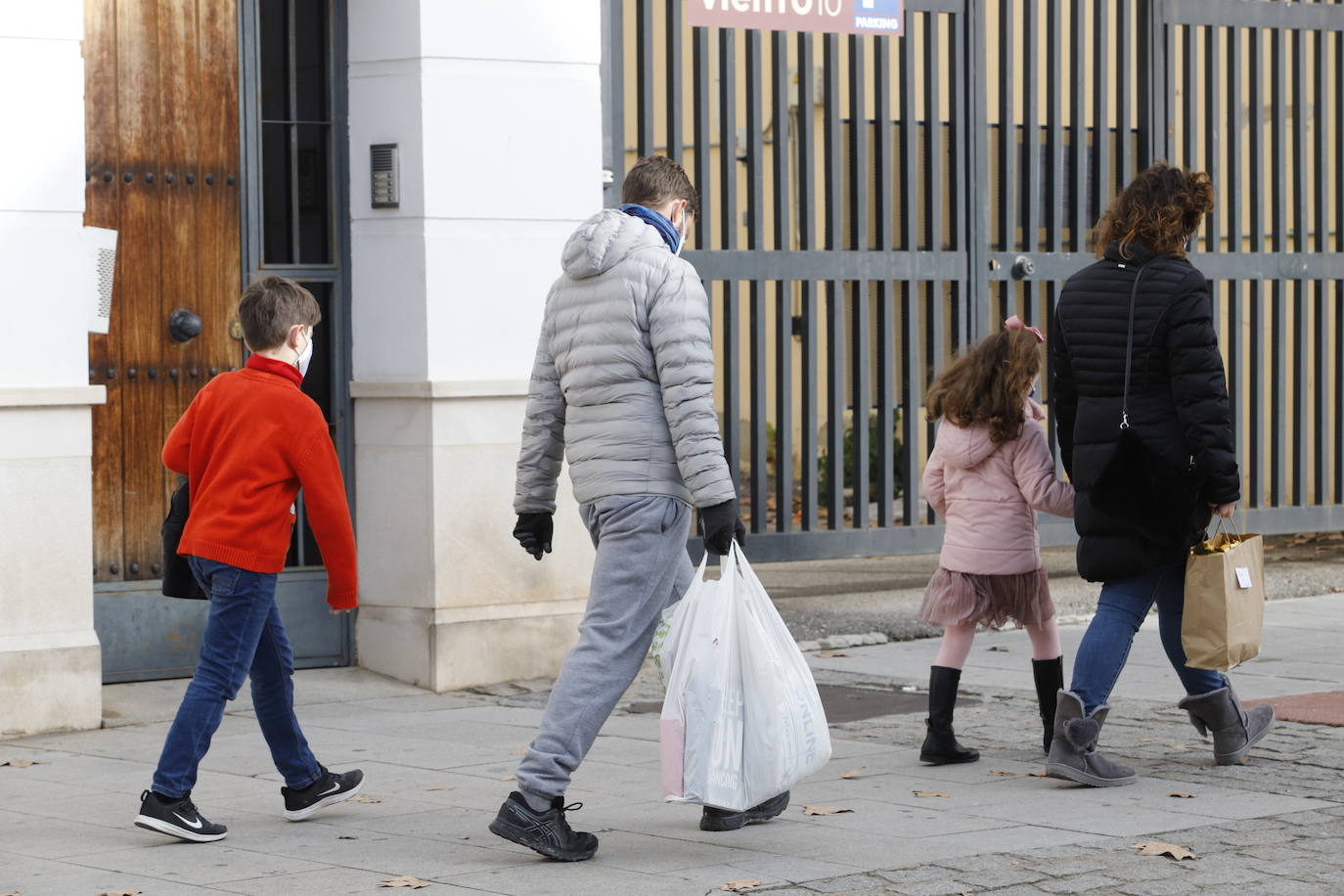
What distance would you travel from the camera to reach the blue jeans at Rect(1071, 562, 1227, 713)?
20.0 ft

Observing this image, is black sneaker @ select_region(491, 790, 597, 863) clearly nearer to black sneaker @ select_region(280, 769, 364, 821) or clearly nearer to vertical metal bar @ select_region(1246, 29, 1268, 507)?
black sneaker @ select_region(280, 769, 364, 821)

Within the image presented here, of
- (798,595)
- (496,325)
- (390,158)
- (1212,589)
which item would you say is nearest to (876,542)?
(798,595)

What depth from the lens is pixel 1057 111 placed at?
33.6ft

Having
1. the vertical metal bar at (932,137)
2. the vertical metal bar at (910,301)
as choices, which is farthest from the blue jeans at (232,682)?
the vertical metal bar at (932,137)

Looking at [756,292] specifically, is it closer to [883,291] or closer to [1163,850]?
[883,291]

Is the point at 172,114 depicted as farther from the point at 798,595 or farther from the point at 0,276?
the point at 798,595

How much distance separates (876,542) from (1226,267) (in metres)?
2.60

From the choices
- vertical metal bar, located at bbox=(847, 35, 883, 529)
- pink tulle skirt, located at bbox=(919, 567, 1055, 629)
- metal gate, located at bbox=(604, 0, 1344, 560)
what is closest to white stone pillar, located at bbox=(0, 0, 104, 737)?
metal gate, located at bbox=(604, 0, 1344, 560)

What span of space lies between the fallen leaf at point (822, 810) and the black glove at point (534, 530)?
1.04 metres

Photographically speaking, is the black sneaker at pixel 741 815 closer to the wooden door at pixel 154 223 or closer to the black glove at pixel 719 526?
the black glove at pixel 719 526

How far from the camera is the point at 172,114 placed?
26.4 feet

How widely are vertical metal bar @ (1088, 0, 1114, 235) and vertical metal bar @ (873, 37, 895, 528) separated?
1298 mm

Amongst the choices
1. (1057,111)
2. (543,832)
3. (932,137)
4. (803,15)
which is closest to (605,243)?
(543,832)

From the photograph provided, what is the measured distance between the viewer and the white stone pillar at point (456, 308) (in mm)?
8180
